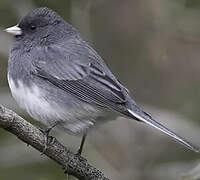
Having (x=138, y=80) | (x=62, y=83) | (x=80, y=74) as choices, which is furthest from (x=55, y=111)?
(x=138, y=80)

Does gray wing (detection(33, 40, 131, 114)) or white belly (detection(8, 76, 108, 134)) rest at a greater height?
gray wing (detection(33, 40, 131, 114))

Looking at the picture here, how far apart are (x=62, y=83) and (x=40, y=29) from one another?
25.3 inches

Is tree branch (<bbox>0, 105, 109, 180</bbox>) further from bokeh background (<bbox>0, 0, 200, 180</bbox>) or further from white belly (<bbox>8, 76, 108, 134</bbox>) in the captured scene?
bokeh background (<bbox>0, 0, 200, 180</bbox>)

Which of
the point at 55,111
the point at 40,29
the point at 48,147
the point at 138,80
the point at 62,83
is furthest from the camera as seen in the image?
the point at 138,80

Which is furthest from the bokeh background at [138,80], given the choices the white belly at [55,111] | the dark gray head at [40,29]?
the white belly at [55,111]

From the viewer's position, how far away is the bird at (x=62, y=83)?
3.88 metres

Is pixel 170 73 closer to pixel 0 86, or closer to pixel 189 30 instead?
pixel 189 30

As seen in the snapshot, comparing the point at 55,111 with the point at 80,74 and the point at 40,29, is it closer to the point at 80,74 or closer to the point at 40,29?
the point at 80,74

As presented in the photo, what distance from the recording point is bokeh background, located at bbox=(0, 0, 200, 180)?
5.26 metres

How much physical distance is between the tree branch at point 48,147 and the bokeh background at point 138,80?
1.53 metres

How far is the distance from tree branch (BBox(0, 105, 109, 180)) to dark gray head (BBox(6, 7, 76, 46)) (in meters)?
1.11

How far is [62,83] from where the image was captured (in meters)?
4.05

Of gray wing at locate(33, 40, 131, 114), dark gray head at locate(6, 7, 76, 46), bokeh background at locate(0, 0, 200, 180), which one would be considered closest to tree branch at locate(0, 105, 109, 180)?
gray wing at locate(33, 40, 131, 114)

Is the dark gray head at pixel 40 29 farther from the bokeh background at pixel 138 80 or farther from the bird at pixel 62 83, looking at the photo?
the bokeh background at pixel 138 80
